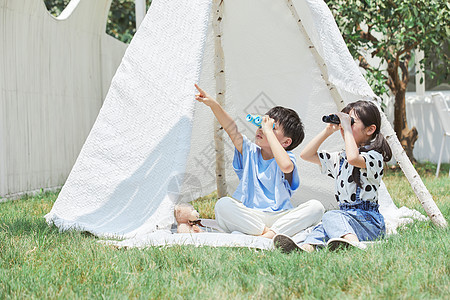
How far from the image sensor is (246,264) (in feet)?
7.43

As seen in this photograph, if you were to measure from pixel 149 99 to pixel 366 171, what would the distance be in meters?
1.31

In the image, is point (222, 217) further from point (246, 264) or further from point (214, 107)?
point (246, 264)

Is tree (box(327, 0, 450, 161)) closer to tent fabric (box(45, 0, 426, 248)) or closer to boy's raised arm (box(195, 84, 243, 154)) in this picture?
tent fabric (box(45, 0, 426, 248))

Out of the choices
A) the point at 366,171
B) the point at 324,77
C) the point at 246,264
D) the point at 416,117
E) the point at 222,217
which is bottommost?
the point at 416,117

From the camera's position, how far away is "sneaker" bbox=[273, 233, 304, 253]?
2.58 meters

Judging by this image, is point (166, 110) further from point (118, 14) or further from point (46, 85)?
point (118, 14)

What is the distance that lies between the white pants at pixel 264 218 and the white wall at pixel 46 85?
221cm

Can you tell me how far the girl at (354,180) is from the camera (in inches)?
107

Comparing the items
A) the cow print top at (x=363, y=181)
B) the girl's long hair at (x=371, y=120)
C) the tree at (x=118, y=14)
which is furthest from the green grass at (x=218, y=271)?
the tree at (x=118, y=14)

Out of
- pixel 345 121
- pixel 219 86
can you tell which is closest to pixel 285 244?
pixel 345 121

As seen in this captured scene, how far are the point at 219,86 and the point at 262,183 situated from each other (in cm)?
89

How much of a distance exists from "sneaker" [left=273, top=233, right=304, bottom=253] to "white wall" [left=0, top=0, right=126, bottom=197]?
2.75 metres

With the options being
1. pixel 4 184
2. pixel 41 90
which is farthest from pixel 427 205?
pixel 41 90

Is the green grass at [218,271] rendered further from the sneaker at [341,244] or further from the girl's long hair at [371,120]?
the girl's long hair at [371,120]
